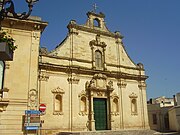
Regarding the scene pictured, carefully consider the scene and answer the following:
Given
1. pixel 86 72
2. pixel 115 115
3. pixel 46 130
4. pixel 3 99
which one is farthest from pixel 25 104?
pixel 115 115

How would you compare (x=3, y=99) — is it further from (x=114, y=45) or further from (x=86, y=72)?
(x=114, y=45)

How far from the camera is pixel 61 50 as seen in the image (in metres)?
17.8

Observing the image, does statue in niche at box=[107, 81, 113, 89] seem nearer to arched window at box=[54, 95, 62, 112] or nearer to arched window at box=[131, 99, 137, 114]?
arched window at box=[131, 99, 137, 114]

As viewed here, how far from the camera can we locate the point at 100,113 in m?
18.4

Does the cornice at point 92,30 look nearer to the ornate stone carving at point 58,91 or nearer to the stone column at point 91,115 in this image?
the ornate stone carving at point 58,91

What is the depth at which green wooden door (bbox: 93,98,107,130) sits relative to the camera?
17969mm

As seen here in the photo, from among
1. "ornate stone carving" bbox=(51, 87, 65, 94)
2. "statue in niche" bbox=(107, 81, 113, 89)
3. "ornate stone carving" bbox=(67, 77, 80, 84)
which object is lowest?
"ornate stone carving" bbox=(51, 87, 65, 94)

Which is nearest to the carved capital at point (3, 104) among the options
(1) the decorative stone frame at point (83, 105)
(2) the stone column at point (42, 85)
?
(2) the stone column at point (42, 85)

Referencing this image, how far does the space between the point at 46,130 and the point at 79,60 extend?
21.3 ft

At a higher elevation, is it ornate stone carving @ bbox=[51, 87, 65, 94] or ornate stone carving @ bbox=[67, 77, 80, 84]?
ornate stone carving @ bbox=[67, 77, 80, 84]

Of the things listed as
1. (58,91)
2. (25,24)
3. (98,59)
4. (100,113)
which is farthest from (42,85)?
(98,59)

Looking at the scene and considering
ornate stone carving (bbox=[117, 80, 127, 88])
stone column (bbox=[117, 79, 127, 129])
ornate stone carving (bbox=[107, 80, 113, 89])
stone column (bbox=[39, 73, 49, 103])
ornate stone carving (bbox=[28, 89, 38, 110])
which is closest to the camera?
ornate stone carving (bbox=[28, 89, 38, 110])

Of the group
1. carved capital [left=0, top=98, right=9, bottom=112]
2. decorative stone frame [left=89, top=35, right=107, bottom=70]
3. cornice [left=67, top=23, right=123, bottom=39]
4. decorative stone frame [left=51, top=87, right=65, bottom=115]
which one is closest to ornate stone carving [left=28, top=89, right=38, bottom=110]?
carved capital [left=0, top=98, right=9, bottom=112]

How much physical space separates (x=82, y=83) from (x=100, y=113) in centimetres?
320
